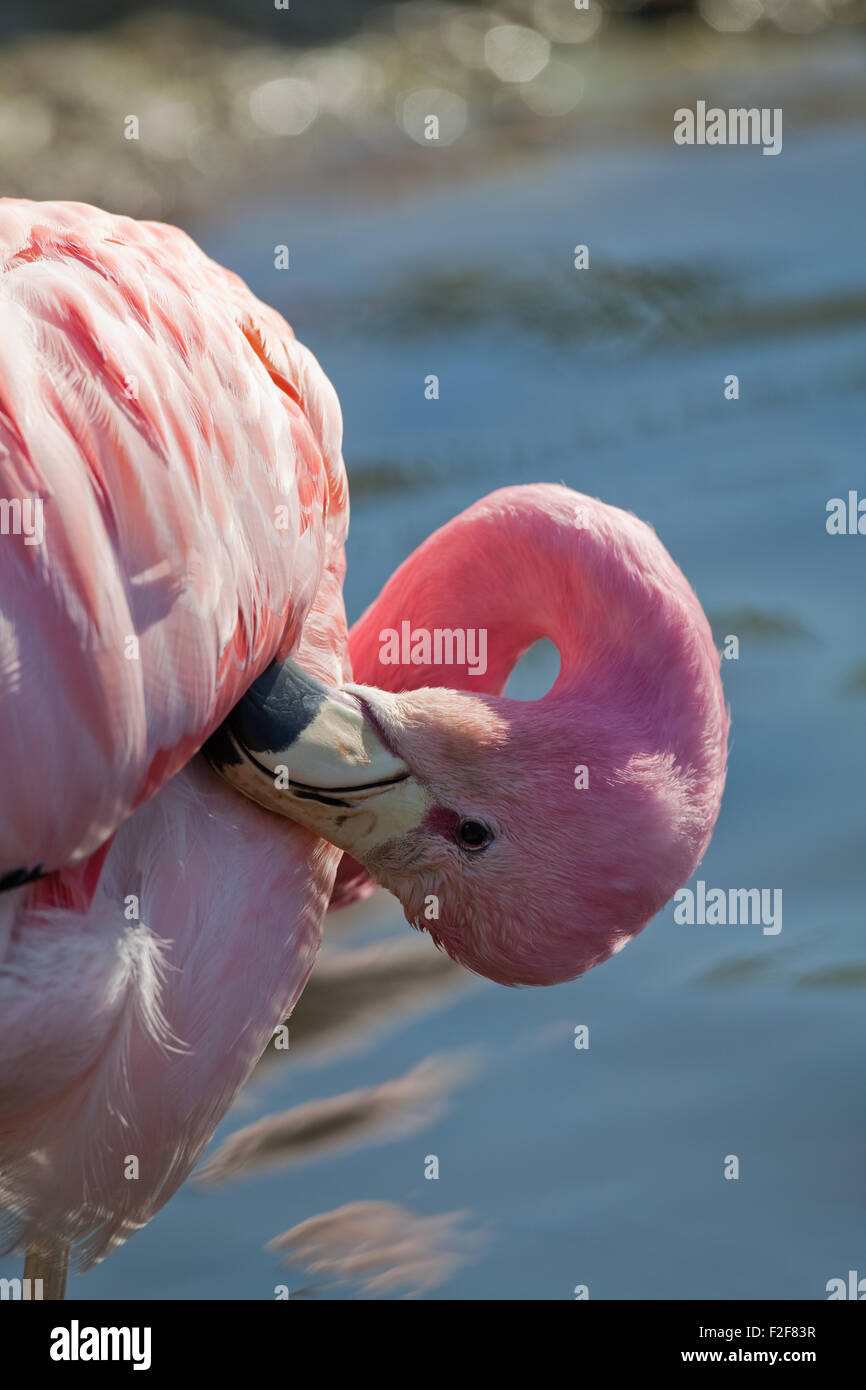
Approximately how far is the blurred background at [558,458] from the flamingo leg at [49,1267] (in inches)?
5.6

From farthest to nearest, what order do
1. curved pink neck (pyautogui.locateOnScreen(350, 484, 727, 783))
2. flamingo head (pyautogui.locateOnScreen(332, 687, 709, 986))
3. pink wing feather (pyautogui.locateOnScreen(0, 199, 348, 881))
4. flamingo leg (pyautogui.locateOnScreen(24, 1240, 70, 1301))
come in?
flamingo leg (pyautogui.locateOnScreen(24, 1240, 70, 1301))
curved pink neck (pyautogui.locateOnScreen(350, 484, 727, 783))
flamingo head (pyautogui.locateOnScreen(332, 687, 709, 986))
pink wing feather (pyautogui.locateOnScreen(0, 199, 348, 881))

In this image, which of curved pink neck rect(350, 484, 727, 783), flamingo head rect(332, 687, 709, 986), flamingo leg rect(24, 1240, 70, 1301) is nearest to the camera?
flamingo head rect(332, 687, 709, 986)

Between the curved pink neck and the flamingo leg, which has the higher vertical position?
the curved pink neck

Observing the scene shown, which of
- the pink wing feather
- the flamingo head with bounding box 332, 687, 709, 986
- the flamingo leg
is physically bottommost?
the flamingo leg

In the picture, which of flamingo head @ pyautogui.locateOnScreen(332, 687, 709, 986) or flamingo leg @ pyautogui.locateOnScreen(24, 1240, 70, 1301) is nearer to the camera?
flamingo head @ pyautogui.locateOnScreen(332, 687, 709, 986)

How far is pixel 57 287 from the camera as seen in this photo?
238cm

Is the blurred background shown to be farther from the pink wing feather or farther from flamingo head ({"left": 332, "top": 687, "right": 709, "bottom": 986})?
the pink wing feather

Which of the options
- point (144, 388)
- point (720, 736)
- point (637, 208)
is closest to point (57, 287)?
point (144, 388)

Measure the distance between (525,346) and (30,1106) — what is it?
441 cm

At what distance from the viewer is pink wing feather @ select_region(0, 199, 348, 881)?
2188mm

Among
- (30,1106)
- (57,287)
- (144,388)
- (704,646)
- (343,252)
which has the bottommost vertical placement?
(30,1106)

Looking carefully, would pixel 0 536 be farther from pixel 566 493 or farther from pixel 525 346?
pixel 525 346

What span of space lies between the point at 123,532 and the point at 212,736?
A: 44cm

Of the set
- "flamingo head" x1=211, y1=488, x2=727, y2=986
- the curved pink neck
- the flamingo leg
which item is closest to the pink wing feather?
"flamingo head" x1=211, y1=488, x2=727, y2=986
